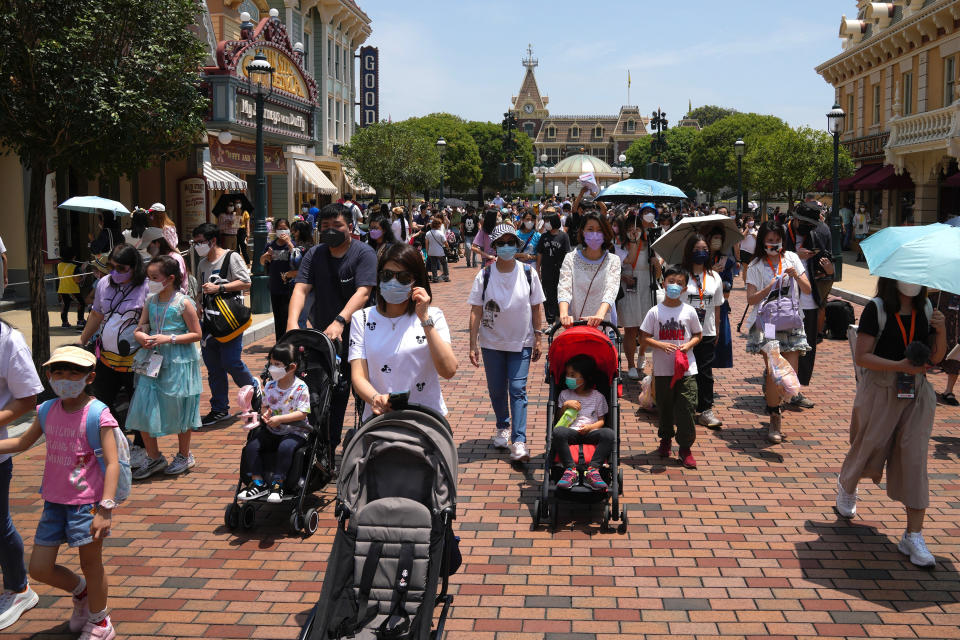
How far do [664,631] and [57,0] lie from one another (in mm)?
7729

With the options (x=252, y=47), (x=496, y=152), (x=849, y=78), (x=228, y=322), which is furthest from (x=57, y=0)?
(x=496, y=152)

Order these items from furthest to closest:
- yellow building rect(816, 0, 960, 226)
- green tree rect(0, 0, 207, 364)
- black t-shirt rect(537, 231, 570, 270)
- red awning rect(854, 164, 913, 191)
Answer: red awning rect(854, 164, 913, 191) → yellow building rect(816, 0, 960, 226) → black t-shirt rect(537, 231, 570, 270) → green tree rect(0, 0, 207, 364)

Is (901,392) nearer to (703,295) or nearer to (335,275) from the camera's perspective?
(703,295)

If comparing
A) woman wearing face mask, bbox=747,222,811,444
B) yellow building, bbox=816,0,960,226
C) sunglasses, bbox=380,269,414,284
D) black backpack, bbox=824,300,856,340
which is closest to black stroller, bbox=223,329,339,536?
sunglasses, bbox=380,269,414,284

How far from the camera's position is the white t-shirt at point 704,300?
25.5 ft

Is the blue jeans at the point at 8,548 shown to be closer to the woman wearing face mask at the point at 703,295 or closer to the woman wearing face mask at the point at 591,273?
the woman wearing face mask at the point at 591,273

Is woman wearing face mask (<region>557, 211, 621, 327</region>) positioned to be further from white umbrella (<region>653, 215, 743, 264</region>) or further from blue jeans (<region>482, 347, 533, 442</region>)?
white umbrella (<region>653, 215, 743, 264</region>)

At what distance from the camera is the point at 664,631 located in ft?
14.1

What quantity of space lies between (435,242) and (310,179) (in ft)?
71.5

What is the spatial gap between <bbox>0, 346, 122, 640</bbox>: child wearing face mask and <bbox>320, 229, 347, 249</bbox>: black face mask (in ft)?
7.39

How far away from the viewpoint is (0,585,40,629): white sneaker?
4.41 m

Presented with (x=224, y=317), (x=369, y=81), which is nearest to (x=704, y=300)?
(x=224, y=317)

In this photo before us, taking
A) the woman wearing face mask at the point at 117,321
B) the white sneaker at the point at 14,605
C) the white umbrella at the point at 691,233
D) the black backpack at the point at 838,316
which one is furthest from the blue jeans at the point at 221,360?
the black backpack at the point at 838,316

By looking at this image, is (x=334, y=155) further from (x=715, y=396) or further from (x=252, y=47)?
(x=715, y=396)
